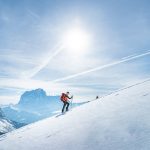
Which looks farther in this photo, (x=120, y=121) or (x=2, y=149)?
(x=2, y=149)

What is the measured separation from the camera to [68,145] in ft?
37.0

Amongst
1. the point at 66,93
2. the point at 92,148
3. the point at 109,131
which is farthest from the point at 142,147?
the point at 66,93

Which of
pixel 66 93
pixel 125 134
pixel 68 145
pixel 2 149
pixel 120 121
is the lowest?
pixel 2 149

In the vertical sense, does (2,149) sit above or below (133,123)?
below

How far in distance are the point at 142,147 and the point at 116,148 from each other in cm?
114

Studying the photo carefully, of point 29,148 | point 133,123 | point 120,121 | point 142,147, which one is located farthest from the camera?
point 29,148

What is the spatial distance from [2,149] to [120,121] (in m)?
8.28

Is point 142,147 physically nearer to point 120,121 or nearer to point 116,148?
point 116,148

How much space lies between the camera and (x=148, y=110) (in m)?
12.5

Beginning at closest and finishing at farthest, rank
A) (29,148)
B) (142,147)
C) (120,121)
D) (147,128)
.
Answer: (142,147) → (147,128) → (120,121) → (29,148)

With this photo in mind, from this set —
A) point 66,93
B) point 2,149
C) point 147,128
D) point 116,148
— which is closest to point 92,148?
point 116,148

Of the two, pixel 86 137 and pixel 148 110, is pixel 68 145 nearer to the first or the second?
pixel 86 137

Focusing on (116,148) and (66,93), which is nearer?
(116,148)

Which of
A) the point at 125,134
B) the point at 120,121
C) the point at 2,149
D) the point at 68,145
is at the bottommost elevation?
the point at 2,149
